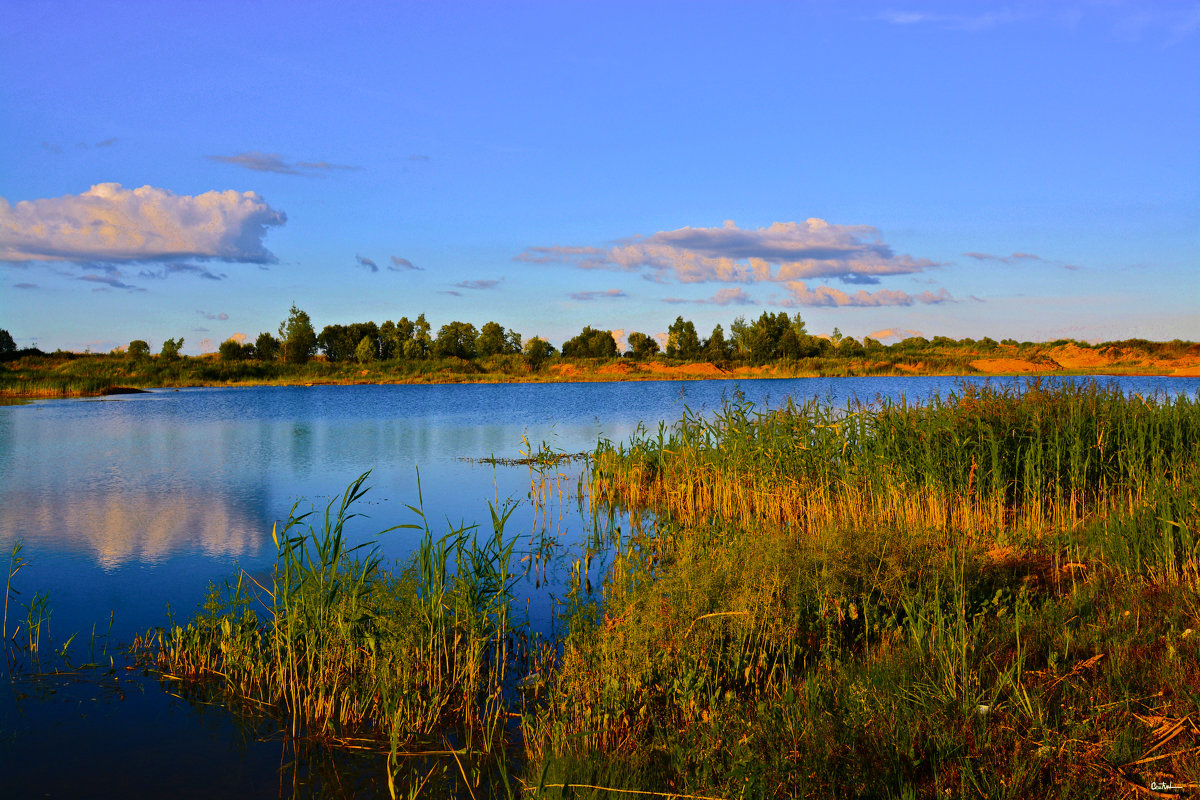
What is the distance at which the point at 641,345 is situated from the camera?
95375mm

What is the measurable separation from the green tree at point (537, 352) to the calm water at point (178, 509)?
159 ft

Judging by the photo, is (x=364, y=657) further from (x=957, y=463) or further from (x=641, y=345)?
(x=641, y=345)

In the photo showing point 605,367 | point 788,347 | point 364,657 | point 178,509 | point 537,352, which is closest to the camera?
point 364,657

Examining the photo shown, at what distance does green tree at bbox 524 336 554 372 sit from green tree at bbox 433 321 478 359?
10.0 meters

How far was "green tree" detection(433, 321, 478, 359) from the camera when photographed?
92.1m

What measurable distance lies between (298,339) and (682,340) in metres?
46.5

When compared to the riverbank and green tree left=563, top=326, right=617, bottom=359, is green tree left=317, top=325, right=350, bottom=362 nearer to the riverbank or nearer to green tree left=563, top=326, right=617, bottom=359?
the riverbank

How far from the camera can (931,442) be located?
10766 mm

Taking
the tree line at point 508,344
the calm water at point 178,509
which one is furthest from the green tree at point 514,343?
the calm water at point 178,509

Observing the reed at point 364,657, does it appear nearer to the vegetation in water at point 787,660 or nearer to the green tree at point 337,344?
the vegetation in water at point 787,660

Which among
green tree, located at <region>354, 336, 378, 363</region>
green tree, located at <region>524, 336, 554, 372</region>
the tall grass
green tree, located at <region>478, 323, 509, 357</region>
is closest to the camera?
the tall grass

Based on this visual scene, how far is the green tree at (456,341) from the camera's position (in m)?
92.1

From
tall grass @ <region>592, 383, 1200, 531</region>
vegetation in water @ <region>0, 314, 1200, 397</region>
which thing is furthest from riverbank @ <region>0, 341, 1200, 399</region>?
tall grass @ <region>592, 383, 1200, 531</region>

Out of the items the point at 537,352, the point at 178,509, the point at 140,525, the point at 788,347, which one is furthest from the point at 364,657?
the point at 537,352
